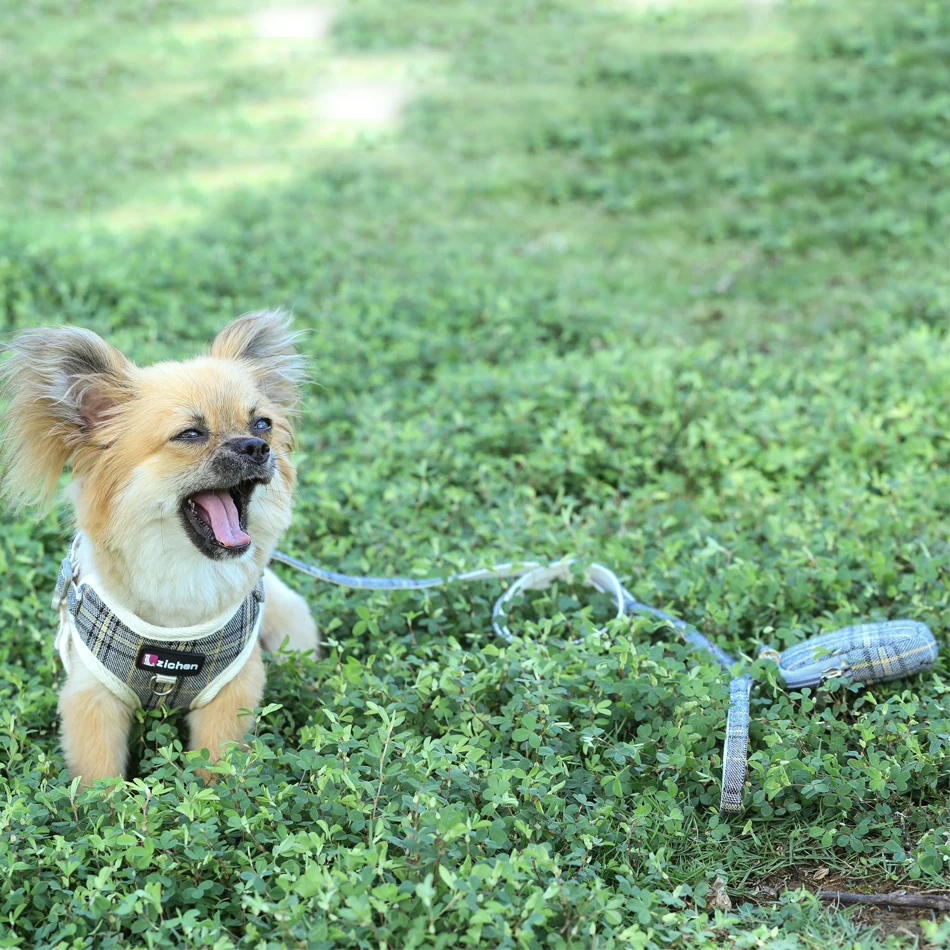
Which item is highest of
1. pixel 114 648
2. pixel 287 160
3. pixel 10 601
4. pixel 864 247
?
pixel 114 648

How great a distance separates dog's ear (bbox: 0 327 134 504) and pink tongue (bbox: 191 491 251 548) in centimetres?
33

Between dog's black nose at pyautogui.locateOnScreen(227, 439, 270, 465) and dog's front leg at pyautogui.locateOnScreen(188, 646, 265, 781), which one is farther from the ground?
dog's black nose at pyautogui.locateOnScreen(227, 439, 270, 465)

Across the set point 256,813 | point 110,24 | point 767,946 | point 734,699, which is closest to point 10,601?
point 256,813

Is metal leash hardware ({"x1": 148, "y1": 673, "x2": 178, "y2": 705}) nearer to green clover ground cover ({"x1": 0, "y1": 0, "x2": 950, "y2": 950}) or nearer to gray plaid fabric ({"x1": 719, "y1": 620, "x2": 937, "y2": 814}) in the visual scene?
green clover ground cover ({"x1": 0, "y1": 0, "x2": 950, "y2": 950})

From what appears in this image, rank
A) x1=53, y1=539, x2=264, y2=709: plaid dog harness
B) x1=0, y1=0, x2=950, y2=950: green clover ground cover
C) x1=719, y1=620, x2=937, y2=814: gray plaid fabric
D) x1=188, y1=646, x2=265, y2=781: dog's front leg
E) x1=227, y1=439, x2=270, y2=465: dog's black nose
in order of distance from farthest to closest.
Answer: x1=719, y1=620, x2=937, y2=814: gray plaid fabric
x1=188, y1=646, x2=265, y2=781: dog's front leg
x1=53, y1=539, x2=264, y2=709: plaid dog harness
x1=227, y1=439, x2=270, y2=465: dog's black nose
x1=0, y1=0, x2=950, y2=950: green clover ground cover

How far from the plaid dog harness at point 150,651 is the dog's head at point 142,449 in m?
0.18

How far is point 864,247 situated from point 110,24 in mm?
9345

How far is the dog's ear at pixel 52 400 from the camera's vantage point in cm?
288

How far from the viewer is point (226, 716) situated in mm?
3064

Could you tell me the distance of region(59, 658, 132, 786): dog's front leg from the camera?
2946 millimetres

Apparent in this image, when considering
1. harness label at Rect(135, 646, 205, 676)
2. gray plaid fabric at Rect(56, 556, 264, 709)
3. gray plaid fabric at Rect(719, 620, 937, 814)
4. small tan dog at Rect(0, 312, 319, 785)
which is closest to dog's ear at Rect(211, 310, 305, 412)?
small tan dog at Rect(0, 312, 319, 785)

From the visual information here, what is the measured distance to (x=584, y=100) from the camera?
1014 centimetres

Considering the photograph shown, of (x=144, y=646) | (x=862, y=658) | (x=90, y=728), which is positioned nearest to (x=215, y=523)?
(x=144, y=646)

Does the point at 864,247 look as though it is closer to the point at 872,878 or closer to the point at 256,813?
the point at 872,878
